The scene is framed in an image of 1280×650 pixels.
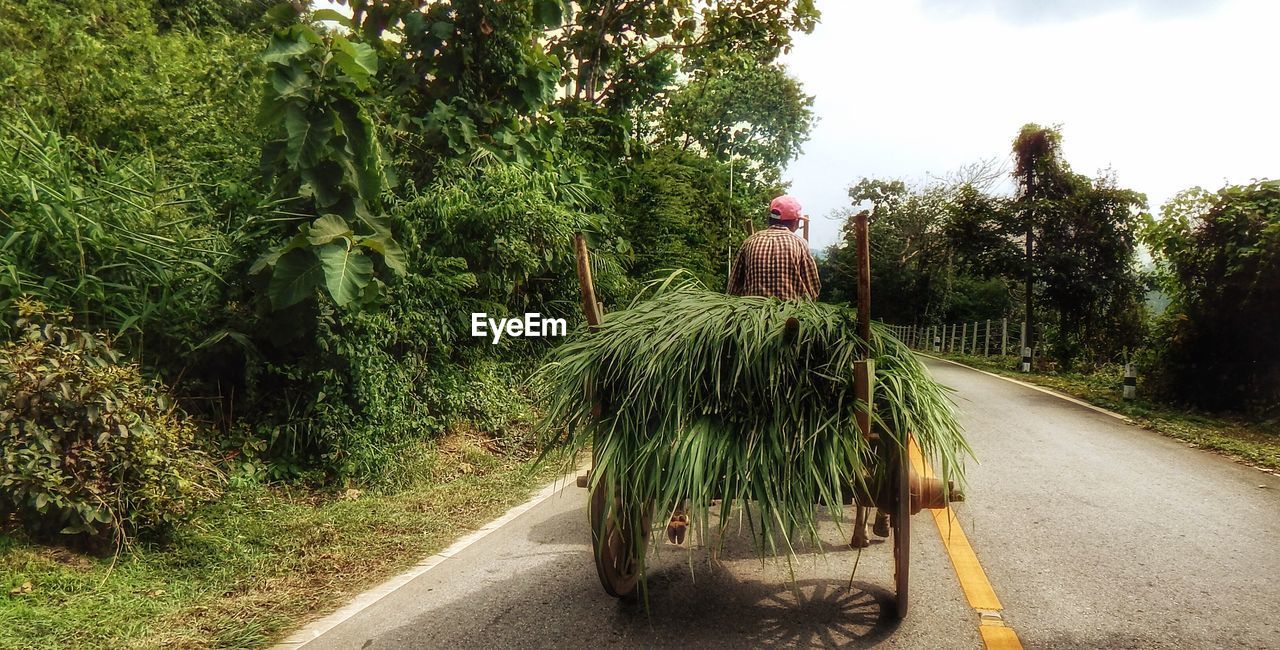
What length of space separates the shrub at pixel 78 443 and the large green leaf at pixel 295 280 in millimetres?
994

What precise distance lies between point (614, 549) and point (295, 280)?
2991 millimetres

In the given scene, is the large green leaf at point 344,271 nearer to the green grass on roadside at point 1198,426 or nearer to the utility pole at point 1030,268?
the green grass on roadside at point 1198,426

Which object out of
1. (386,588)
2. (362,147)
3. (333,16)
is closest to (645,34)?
(333,16)

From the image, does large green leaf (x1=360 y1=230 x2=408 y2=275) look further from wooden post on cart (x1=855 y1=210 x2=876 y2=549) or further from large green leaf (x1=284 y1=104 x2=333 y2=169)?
wooden post on cart (x1=855 y1=210 x2=876 y2=549)

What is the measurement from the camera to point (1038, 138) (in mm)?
27438

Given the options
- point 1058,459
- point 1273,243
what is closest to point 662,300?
point 1058,459

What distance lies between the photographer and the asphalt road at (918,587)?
12.1ft

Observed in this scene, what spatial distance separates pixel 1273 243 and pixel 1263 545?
24.9ft

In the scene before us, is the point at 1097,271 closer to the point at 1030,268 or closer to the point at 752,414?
the point at 1030,268

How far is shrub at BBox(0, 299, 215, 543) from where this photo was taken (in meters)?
4.07

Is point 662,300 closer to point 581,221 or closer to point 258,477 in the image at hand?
point 258,477

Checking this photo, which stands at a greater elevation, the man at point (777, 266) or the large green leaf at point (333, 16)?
the large green leaf at point (333, 16)

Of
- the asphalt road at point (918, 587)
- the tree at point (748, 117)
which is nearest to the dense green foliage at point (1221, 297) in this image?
the asphalt road at point (918, 587)

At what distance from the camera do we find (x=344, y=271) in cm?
538
